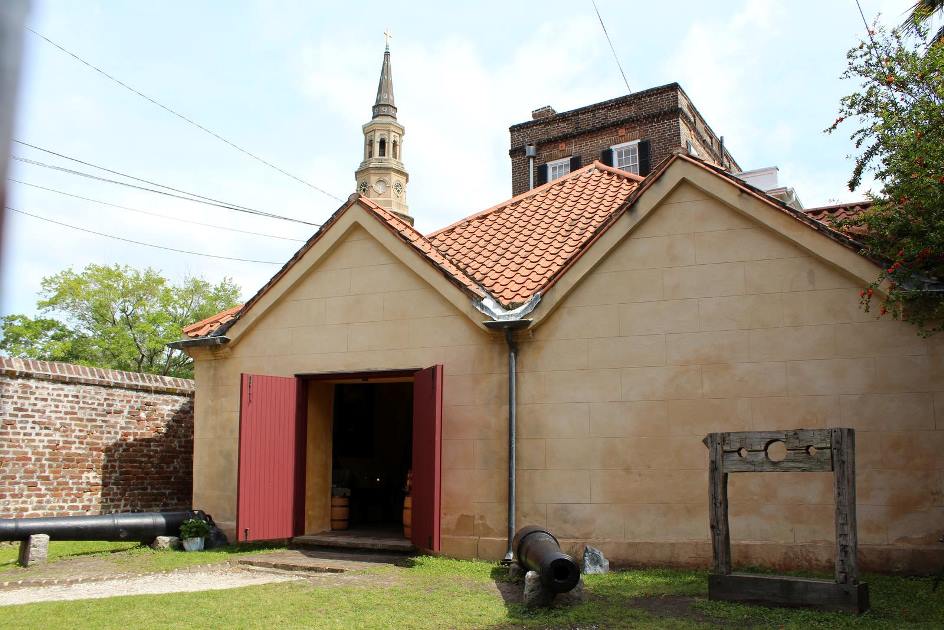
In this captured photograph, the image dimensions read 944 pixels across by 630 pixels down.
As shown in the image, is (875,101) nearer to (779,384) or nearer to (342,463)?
(779,384)

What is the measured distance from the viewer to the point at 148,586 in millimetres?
9141

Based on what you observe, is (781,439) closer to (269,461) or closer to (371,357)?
(371,357)

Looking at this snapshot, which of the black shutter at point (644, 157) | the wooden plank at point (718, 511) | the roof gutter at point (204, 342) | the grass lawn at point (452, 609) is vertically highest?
the black shutter at point (644, 157)

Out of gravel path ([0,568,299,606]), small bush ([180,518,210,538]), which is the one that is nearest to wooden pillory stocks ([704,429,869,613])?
gravel path ([0,568,299,606])

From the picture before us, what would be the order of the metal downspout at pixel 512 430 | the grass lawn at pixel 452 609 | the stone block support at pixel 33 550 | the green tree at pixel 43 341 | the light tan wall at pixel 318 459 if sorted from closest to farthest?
the grass lawn at pixel 452 609 → the metal downspout at pixel 512 430 → the stone block support at pixel 33 550 → the light tan wall at pixel 318 459 → the green tree at pixel 43 341

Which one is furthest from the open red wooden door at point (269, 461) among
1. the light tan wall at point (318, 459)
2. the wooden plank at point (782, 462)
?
Answer: the wooden plank at point (782, 462)

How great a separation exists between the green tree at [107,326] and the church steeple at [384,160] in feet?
60.9

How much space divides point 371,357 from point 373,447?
211 inches

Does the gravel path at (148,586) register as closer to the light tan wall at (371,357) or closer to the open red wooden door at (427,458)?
the open red wooden door at (427,458)

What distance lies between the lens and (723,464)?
7777 mm

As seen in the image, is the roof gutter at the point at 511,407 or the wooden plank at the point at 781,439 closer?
the wooden plank at the point at 781,439

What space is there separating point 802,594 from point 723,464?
1.34 m

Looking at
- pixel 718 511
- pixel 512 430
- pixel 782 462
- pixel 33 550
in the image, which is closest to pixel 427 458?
pixel 512 430

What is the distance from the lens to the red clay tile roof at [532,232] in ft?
38.5
